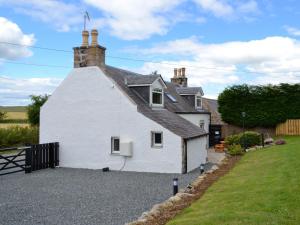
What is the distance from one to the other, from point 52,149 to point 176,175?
8446mm

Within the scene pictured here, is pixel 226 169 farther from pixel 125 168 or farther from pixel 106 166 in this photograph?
pixel 106 166

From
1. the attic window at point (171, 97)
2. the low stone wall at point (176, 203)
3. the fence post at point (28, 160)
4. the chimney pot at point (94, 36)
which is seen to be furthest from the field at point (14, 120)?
the low stone wall at point (176, 203)

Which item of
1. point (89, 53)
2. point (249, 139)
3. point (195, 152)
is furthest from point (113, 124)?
point (249, 139)

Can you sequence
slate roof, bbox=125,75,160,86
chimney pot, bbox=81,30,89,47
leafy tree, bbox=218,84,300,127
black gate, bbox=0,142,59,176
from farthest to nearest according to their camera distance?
leafy tree, bbox=218,84,300,127
slate roof, bbox=125,75,160,86
chimney pot, bbox=81,30,89,47
black gate, bbox=0,142,59,176

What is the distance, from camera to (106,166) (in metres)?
21.1

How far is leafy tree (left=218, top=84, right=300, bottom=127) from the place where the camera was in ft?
122

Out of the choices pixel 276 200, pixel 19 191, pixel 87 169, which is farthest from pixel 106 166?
pixel 276 200

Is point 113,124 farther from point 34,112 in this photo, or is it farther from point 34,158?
point 34,112

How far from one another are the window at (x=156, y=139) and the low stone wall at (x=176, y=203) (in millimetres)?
3524

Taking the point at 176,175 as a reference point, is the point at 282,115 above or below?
above

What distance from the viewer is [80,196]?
13562 millimetres

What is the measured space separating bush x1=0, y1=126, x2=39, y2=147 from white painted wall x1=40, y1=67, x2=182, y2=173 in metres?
11.6

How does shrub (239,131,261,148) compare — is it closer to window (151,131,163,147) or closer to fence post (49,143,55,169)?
window (151,131,163,147)

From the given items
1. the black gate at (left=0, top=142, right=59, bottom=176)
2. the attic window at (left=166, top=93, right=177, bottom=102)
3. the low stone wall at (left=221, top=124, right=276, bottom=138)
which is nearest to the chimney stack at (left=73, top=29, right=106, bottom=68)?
the black gate at (left=0, top=142, right=59, bottom=176)
